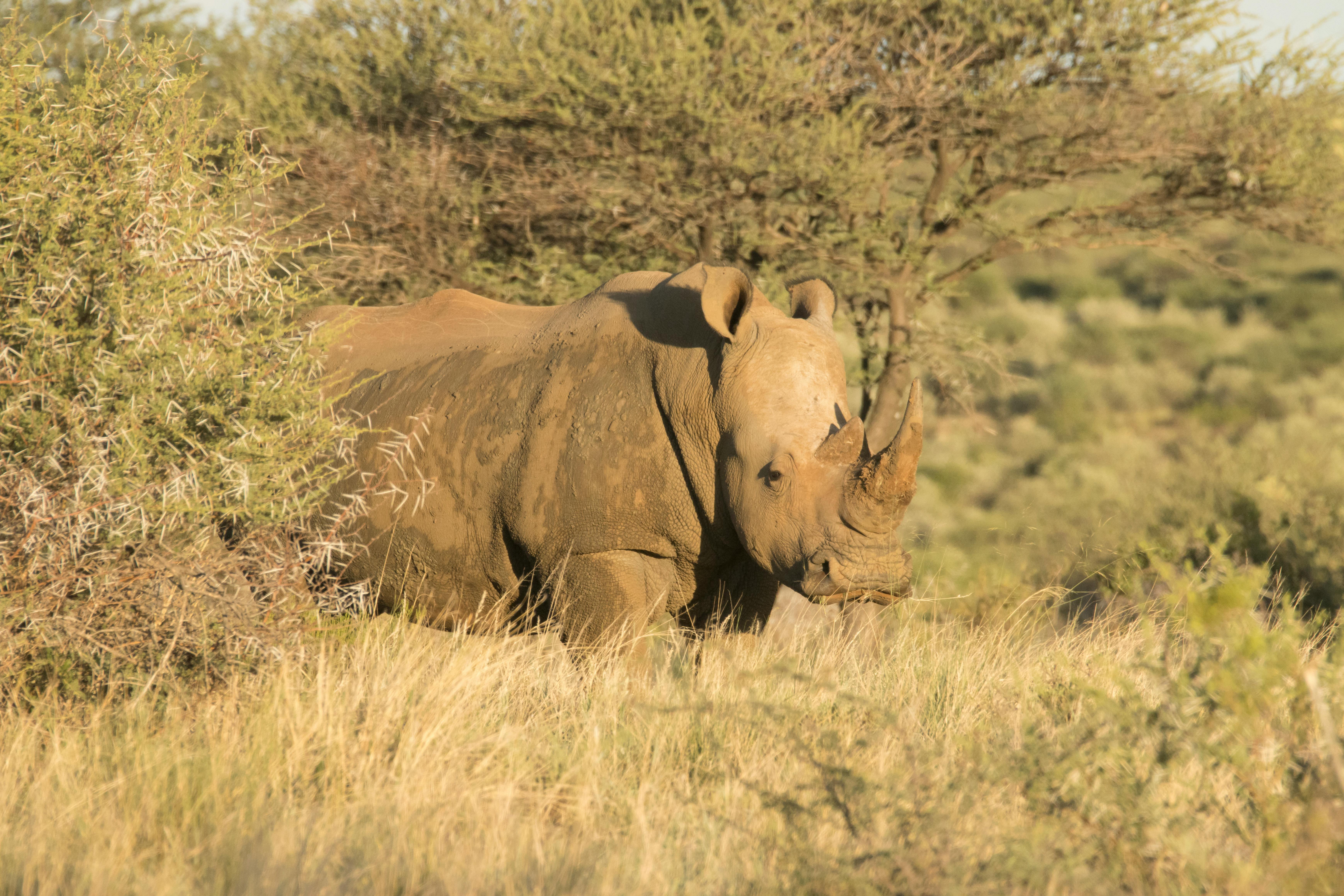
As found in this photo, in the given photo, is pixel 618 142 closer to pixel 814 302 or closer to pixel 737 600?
pixel 814 302

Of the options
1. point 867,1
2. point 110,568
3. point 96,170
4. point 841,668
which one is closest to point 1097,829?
point 841,668

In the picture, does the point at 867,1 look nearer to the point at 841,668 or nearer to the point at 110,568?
the point at 841,668

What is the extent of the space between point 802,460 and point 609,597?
0.92 m

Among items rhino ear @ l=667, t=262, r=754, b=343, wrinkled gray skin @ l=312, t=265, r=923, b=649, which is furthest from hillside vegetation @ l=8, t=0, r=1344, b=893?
rhino ear @ l=667, t=262, r=754, b=343

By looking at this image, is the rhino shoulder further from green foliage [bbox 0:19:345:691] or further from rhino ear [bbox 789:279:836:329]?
green foliage [bbox 0:19:345:691]

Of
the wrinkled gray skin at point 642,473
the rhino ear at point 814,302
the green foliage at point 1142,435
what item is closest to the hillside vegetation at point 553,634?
the wrinkled gray skin at point 642,473

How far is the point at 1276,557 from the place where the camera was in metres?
11.3

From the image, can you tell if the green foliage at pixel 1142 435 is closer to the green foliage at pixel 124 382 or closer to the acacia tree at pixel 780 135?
the acacia tree at pixel 780 135

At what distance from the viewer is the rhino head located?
461 centimetres

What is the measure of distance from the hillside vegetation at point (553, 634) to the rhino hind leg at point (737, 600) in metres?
0.12

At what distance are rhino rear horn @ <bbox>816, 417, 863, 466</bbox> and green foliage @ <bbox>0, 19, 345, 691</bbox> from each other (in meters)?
1.80

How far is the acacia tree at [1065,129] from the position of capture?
9.55 m

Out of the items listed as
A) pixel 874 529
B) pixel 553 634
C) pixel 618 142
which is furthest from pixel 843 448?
pixel 618 142

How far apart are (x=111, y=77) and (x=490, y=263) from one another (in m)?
4.55
